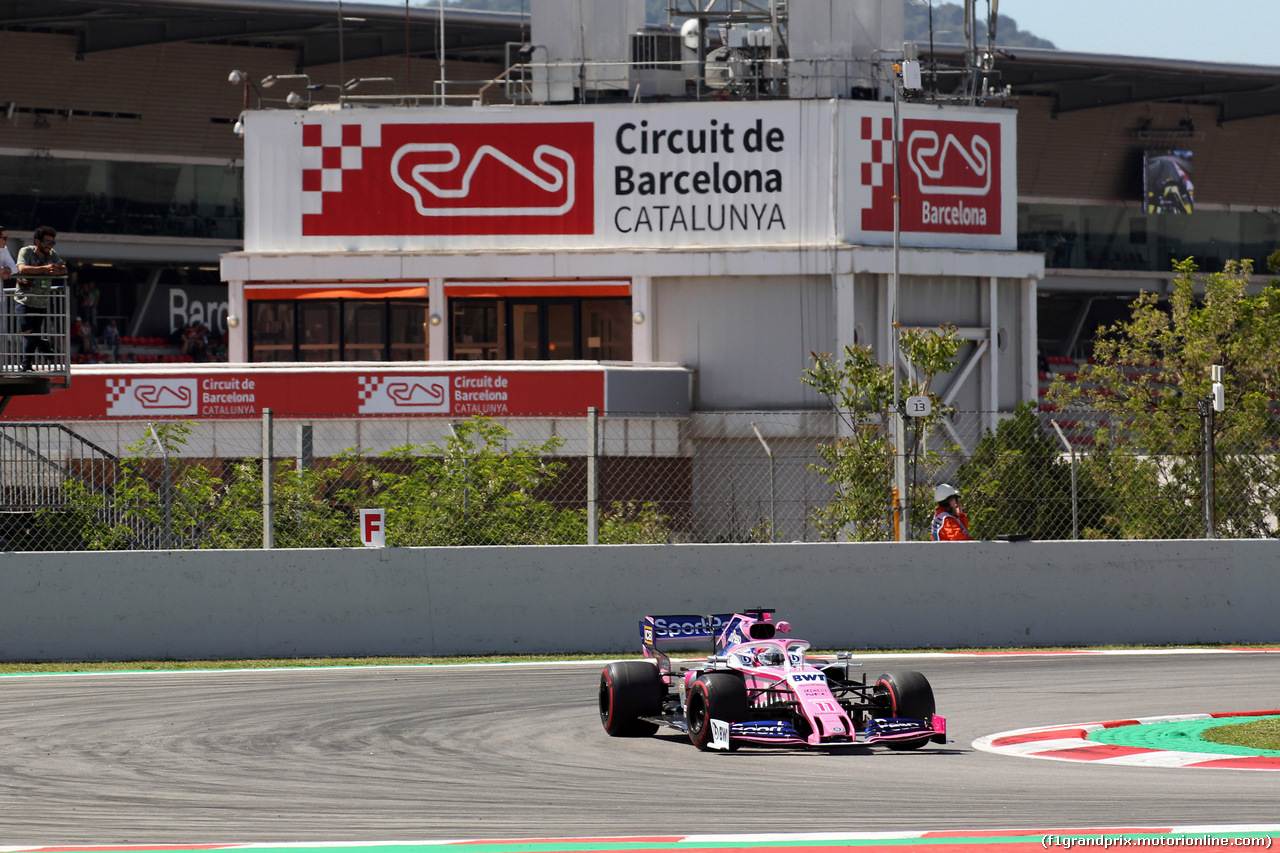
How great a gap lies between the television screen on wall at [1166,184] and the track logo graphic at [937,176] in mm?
24385

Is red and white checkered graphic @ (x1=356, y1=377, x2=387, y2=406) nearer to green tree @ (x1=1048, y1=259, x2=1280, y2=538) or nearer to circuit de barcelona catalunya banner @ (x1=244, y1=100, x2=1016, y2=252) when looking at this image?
circuit de barcelona catalunya banner @ (x1=244, y1=100, x2=1016, y2=252)

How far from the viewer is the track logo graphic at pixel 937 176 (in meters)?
31.6

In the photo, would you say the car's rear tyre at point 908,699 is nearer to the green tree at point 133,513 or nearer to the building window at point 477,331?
the green tree at point 133,513

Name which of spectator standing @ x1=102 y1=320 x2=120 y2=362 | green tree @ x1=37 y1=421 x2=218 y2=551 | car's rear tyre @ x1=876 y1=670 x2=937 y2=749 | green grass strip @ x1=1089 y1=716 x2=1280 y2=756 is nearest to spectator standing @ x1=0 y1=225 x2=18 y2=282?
green tree @ x1=37 y1=421 x2=218 y2=551

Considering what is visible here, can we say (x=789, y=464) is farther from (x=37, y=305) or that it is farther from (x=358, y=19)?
(x=358, y=19)

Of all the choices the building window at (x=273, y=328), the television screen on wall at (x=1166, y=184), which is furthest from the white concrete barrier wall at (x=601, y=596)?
the television screen on wall at (x=1166, y=184)

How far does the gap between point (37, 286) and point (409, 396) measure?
12.2 metres

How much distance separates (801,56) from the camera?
105 feet

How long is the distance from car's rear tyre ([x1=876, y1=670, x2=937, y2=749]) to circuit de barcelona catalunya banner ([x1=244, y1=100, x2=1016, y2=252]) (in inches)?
840

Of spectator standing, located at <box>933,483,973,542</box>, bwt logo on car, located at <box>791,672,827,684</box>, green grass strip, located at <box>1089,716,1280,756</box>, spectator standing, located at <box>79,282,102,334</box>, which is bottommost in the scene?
green grass strip, located at <box>1089,716,1280,756</box>

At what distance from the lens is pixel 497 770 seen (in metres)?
9.57

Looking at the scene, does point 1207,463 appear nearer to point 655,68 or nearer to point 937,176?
point 937,176

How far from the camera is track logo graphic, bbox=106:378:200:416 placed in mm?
29719

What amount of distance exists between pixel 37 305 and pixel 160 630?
13.7 feet
